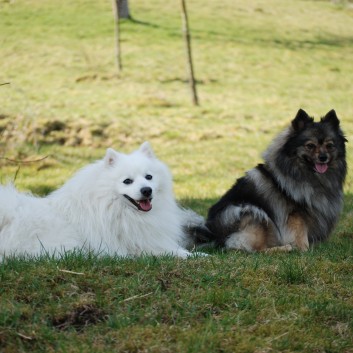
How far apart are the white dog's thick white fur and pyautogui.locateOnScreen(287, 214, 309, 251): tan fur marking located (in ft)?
4.69

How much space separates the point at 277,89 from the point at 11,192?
19.5 metres

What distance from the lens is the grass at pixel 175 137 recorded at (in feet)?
14.0

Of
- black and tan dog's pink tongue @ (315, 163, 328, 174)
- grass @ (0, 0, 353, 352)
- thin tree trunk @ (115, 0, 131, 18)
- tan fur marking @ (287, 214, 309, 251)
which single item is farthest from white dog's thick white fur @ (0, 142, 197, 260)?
thin tree trunk @ (115, 0, 131, 18)

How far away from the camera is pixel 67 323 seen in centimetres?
424

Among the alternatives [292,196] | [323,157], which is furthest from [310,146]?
[292,196]

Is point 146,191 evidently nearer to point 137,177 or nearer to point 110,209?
point 137,177

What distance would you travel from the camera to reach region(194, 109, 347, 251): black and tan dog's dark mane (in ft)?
23.9

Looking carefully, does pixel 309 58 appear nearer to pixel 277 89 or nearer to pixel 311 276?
pixel 277 89

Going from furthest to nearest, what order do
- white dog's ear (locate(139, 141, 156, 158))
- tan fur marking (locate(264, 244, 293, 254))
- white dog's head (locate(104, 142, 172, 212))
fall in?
tan fur marking (locate(264, 244, 293, 254)) → white dog's ear (locate(139, 141, 156, 158)) → white dog's head (locate(104, 142, 172, 212))

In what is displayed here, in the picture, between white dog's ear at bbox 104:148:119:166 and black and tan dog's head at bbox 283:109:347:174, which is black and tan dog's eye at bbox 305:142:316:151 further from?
white dog's ear at bbox 104:148:119:166

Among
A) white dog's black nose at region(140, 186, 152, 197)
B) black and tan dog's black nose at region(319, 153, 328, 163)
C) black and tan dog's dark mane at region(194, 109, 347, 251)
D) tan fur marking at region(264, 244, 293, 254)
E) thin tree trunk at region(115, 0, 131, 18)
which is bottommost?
thin tree trunk at region(115, 0, 131, 18)

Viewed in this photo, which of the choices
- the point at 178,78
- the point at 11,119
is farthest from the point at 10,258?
the point at 178,78

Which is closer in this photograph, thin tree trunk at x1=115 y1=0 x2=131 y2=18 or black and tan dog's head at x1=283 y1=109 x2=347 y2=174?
black and tan dog's head at x1=283 y1=109 x2=347 y2=174

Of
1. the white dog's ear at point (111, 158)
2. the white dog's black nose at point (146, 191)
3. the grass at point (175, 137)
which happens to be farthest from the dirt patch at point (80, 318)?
the white dog's ear at point (111, 158)
